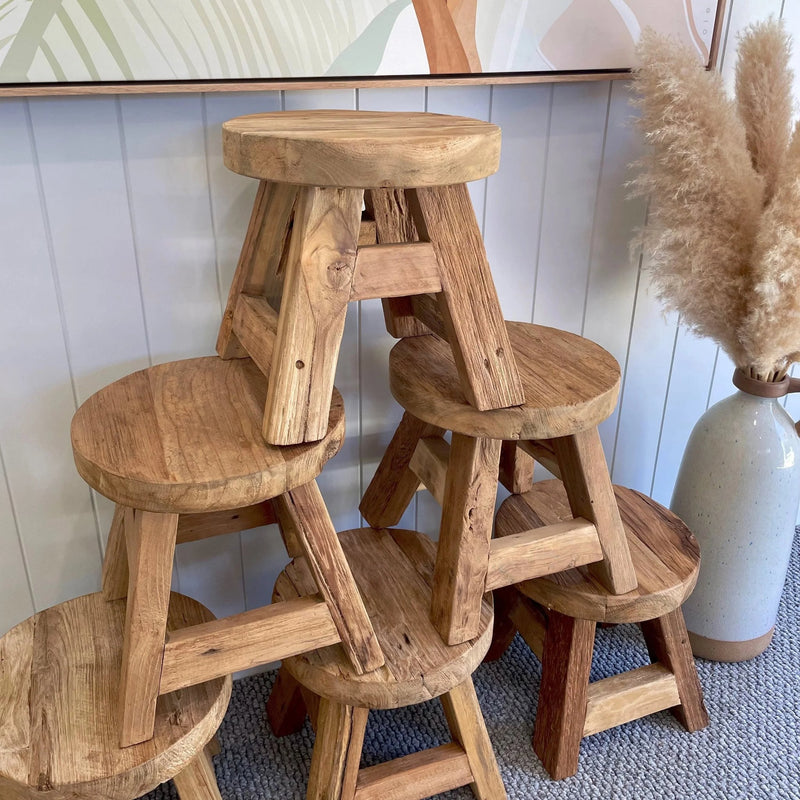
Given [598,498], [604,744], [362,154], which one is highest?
[362,154]

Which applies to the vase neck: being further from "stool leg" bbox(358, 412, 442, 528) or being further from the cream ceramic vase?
"stool leg" bbox(358, 412, 442, 528)

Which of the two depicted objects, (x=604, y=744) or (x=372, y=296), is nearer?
(x=372, y=296)

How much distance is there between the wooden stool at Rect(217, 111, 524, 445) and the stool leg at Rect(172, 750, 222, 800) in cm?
49

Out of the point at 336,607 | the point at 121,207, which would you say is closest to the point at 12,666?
the point at 336,607

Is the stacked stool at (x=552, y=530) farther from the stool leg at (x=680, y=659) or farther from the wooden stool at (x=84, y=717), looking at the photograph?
the wooden stool at (x=84, y=717)

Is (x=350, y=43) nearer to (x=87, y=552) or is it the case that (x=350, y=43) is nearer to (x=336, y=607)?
(x=336, y=607)

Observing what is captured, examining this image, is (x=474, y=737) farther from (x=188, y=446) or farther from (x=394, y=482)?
(x=188, y=446)

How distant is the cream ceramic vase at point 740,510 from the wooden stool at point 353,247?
2.13 feet

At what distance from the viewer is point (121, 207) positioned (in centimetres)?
111

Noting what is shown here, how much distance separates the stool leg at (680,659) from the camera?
131 centimetres

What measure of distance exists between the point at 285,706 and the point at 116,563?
1.36 feet

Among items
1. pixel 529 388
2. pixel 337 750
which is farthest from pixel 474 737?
pixel 529 388

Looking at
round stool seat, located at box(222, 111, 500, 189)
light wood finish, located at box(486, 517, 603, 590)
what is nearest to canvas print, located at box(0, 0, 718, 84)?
round stool seat, located at box(222, 111, 500, 189)

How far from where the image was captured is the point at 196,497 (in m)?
0.81
